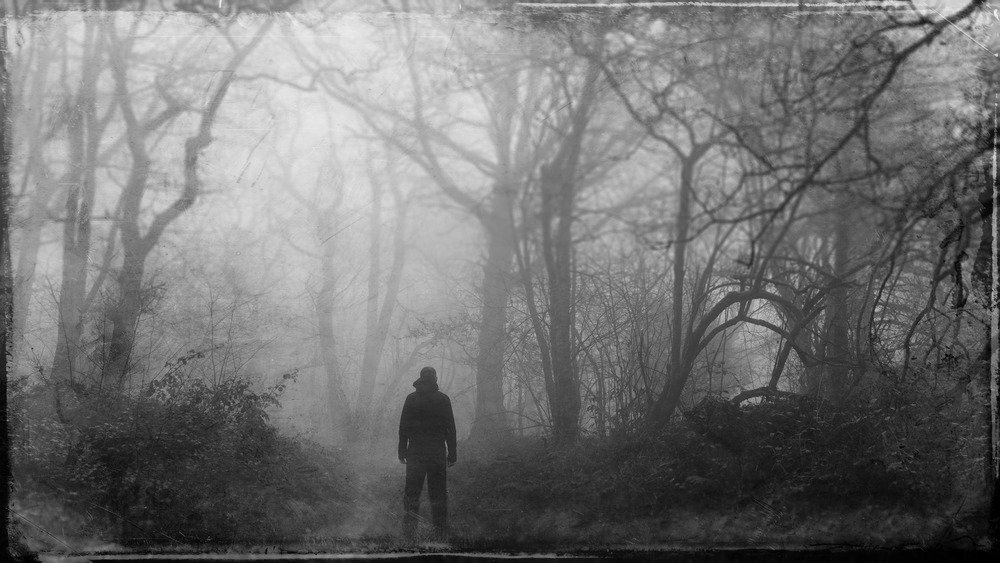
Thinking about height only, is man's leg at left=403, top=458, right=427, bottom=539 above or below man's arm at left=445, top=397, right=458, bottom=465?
below

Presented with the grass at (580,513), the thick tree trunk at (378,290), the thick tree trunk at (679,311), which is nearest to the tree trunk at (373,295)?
the thick tree trunk at (378,290)

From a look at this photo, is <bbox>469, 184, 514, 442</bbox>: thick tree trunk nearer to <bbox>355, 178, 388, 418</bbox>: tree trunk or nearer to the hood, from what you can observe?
the hood

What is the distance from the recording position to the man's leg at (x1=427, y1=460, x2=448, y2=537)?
15.0 ft

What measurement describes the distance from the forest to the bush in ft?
0.07

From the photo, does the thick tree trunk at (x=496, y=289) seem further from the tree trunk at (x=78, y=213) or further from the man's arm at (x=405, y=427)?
the tree trunk at (x=78, y=213)

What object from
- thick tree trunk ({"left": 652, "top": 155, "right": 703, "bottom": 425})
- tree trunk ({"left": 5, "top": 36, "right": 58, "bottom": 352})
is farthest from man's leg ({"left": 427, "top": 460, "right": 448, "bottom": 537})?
tree trunk ({"left": 5, "top": 36, "right": 58, "bottom": 352})

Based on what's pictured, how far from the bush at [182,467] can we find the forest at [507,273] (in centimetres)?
2

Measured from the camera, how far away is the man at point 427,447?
459 centimetres

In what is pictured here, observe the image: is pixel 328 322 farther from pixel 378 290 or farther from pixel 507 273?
pixel 507 273

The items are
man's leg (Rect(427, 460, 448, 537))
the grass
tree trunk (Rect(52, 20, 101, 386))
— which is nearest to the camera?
the grass

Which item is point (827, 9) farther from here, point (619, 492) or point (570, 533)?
point (570, 533)

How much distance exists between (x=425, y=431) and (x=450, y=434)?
166 millimetres

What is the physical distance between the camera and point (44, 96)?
4.75 m

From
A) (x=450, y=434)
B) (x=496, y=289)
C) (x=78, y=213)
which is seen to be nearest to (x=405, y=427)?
(x=450, y=434)
